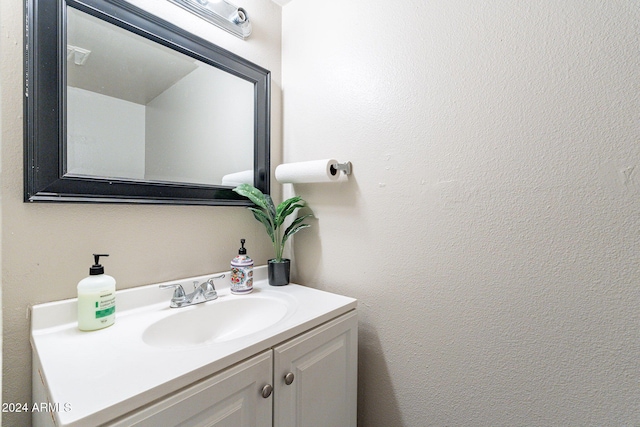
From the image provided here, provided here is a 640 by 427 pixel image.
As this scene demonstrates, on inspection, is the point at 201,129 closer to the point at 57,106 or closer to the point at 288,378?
the point at 57,106

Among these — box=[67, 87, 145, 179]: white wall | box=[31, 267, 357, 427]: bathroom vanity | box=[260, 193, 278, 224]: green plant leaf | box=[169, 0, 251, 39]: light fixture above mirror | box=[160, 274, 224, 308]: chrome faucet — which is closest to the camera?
box=[31, 267, 357, 427]: bathroom vanity

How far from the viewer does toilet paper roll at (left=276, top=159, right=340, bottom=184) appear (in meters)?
1.02

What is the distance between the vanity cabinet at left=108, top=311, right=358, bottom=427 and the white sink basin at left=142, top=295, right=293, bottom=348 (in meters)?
0.16

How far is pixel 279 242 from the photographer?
4.20 feet

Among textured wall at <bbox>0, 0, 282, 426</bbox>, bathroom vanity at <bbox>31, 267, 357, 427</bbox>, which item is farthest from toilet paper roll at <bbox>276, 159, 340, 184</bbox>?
bathroom vanity at <bbox>31, 267, 357, 427</bbox>

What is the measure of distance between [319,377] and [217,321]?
382 mm

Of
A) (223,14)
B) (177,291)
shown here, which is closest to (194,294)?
(177,291)

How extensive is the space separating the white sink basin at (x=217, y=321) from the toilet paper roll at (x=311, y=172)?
0.47 m

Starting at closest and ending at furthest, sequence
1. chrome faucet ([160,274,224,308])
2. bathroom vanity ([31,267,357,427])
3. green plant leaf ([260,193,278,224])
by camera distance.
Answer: bathroom vanity ([31,267,357,427])
chrome faucet ([160,274,224,308])
green plant leaf ([260,193,278,224])

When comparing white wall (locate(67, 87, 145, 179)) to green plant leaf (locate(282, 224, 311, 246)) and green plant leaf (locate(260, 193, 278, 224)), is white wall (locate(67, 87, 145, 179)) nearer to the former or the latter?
green plant leaf (locate(260, 193, 278, 224))

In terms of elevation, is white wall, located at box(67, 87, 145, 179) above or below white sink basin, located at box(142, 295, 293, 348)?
above

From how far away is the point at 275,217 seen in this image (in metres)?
1.17

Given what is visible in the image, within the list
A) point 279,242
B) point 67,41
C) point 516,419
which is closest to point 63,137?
point 67,41

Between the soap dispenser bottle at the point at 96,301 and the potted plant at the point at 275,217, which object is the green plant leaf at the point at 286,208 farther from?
the soap dispenser bottle at the point at 96,301
